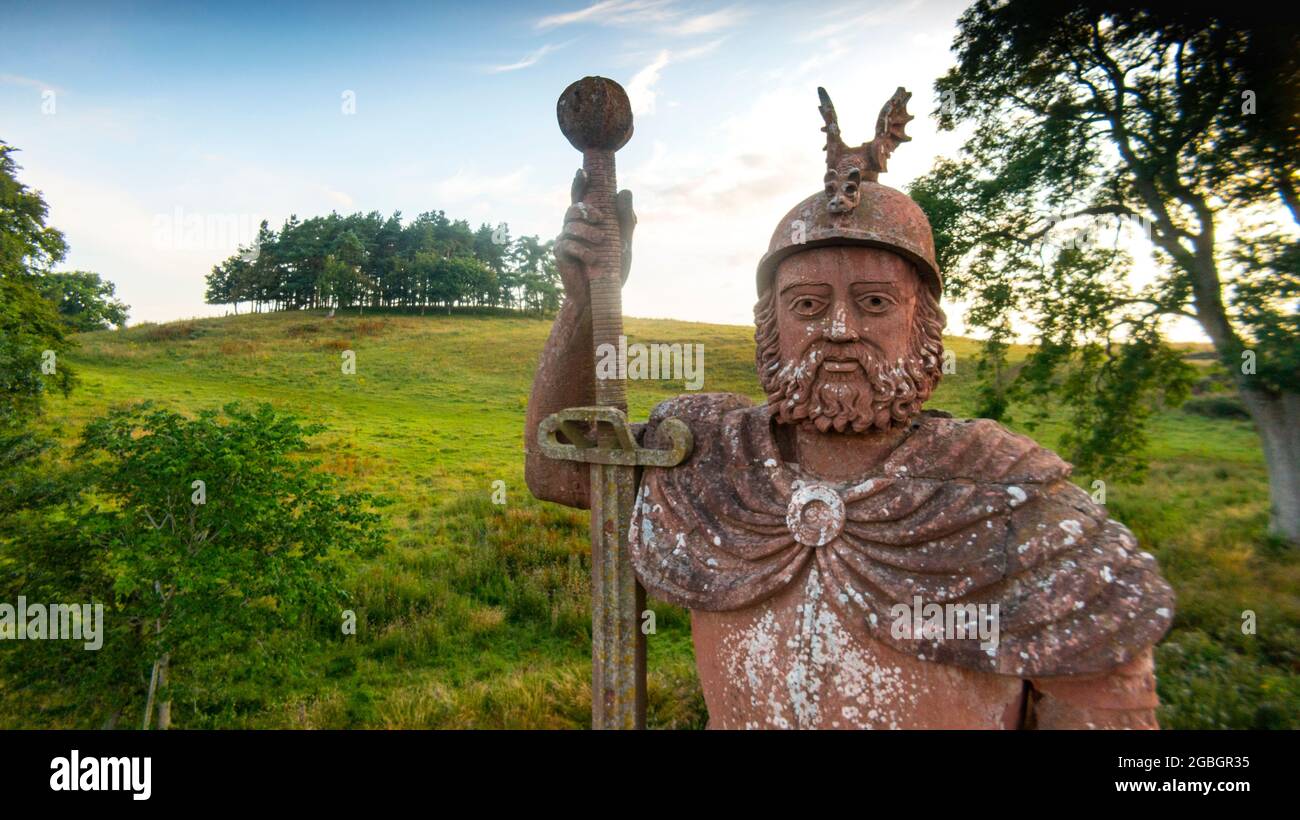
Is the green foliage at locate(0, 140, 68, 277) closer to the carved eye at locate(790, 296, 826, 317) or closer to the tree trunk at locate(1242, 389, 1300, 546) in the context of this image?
the carved eye at locate(790, 296, 826, 317)

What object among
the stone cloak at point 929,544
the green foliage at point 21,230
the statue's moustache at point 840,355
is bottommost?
the stone cloak at point 929,544

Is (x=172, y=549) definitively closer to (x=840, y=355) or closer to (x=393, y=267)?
(x=840, y=355)

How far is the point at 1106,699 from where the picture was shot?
2.59 meters

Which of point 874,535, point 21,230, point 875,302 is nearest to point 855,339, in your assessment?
point 875,302

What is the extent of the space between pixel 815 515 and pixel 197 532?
18.9 ft

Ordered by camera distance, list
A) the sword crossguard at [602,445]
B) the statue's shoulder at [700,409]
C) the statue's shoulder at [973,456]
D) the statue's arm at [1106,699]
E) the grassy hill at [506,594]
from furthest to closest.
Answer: the grassy hill at [506,594]
the statue's shoulder at [700,409]
the sword crossguard at [602,445]
the statue's shoulder at [973,456]
the statue's arm at [1106,699]

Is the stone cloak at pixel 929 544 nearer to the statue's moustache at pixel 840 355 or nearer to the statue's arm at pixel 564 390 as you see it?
the statue's moustache at pixel 840 355

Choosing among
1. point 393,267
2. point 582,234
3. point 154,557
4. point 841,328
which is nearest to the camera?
point 841,328

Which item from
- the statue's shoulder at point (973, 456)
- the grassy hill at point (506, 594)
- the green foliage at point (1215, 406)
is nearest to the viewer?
the statue's shoulder at point (973, 456)

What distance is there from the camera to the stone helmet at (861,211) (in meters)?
3.02

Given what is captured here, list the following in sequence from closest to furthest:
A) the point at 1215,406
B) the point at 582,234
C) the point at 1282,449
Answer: the point at 582,234, the point at 1282,449, the point at 1215,406

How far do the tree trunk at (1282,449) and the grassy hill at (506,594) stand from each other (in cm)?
44

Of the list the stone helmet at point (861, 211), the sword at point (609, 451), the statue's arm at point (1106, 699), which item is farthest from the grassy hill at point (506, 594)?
the stone helmet at point (861, 211)

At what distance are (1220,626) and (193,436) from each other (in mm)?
11238
